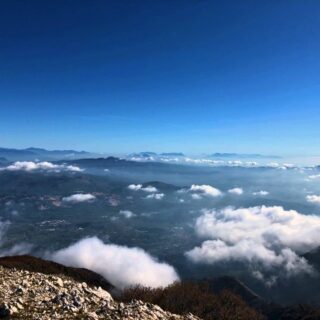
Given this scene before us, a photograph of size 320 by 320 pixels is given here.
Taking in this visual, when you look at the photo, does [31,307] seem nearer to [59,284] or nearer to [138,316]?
[138,316]

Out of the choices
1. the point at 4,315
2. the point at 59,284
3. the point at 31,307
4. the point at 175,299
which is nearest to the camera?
the point at 4,315

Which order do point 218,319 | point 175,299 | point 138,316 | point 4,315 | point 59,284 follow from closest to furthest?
point 4,315 → point 138,316 → point 59,284 → point 218,319 → point 175,299

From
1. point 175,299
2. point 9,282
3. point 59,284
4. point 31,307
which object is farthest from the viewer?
point 175,299

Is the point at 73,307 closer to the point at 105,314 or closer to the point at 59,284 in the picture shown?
the point at 105,314

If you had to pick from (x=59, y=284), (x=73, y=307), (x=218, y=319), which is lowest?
(x=218, y=319)

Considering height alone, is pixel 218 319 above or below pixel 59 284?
below

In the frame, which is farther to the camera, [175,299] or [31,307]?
[175,299]

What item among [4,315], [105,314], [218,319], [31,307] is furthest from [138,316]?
[218,319]

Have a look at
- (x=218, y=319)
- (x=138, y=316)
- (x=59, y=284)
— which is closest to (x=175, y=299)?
(x=218, y=319)

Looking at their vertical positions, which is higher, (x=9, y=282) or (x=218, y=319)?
(x=9, y=282)
